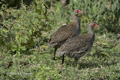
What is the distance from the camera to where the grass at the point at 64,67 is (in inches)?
229

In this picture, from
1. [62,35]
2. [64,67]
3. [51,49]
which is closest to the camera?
[64,67]

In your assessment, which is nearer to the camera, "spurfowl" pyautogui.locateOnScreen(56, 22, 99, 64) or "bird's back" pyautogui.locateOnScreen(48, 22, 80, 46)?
"spurfowl" pyautogui.locateOnScreen(56, 22, 99, 64)

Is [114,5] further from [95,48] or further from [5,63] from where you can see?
[5,63]

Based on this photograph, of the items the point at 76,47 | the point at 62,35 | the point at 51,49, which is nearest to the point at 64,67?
the point at 76,47

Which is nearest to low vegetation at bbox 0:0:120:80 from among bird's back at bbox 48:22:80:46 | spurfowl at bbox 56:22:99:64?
spurfowl at bbox 56:22:99:64

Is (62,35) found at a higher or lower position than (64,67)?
higher

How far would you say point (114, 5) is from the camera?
854 centimetres

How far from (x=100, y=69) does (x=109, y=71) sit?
0.85ft

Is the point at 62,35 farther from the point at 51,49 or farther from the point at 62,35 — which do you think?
the point at 51,49

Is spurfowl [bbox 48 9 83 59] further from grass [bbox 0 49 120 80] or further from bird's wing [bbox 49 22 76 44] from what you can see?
grass [bbox 0 49 120 80]

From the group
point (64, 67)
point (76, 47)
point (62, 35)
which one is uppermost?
point (62, 35)

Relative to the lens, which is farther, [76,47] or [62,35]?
[62,35]

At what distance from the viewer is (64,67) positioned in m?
6.47

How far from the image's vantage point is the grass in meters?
5.82
